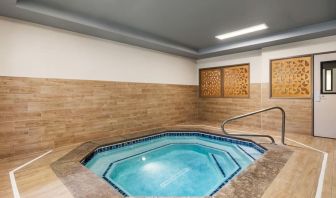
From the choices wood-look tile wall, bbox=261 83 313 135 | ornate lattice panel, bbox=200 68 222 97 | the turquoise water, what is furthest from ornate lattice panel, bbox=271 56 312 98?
the turquoise water

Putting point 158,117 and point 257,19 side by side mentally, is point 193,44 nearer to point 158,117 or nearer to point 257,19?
point 257,19

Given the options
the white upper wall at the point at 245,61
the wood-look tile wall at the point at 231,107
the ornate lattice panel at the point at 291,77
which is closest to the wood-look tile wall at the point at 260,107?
the wood-look tile wall at the point at 231,107

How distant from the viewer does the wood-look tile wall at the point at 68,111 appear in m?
3.34

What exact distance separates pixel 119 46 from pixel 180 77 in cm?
268

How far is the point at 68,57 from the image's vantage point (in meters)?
4.02

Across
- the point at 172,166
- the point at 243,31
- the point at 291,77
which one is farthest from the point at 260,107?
the point at 172,166

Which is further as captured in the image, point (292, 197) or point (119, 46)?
point (119, 46)

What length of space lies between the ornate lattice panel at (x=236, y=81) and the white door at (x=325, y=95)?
1867 mm

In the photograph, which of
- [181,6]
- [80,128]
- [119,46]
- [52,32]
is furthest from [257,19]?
[80,128]

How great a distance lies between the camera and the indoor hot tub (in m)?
2.79

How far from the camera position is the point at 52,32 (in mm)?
3791

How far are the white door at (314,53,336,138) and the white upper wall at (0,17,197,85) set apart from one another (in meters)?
4.28

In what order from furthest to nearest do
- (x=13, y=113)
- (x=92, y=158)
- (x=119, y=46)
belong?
(x=119, y=46)
(x=92, y=158)
(x=13, y=113)

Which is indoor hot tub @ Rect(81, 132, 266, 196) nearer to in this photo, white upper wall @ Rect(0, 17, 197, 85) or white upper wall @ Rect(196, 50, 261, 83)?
white upper wall @ Rect(0, 17, 197, 85)
